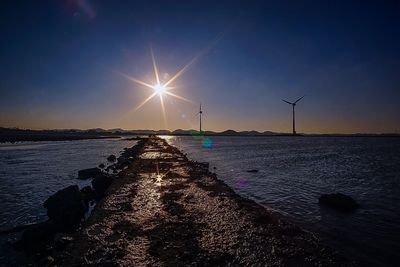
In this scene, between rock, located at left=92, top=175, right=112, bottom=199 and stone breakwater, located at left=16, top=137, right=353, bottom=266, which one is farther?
rock, located at left=92, top=175, right=112, bottom=199

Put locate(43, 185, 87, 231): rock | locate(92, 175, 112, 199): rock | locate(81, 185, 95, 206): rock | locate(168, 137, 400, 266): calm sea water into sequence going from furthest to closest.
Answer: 1. locate(92, 175, 112, 199): rock
2. locate(81, 185, 95, 206): rock
3. locate(43, 185, 87, 231): rock
4. locate(168, 137, 400, 266): calm sea water

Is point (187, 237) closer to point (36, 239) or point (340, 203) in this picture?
point (36, 239)

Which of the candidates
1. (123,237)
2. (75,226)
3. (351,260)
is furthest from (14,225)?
(351,260)

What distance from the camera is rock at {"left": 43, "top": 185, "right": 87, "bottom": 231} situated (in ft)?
46.1

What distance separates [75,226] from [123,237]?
17.2 ft

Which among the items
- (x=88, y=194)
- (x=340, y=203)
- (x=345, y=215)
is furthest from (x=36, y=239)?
(x=340, y=203)

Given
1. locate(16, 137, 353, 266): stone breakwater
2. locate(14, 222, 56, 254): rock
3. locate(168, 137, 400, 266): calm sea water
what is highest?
locate(16, 137, 353, 266): stone breakwater

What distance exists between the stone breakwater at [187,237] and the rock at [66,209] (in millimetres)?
1298

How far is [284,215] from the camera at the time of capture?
15.5m

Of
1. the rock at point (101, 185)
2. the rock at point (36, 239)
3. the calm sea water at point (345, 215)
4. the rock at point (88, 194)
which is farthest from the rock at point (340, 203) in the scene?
the rock at point (88, 194)

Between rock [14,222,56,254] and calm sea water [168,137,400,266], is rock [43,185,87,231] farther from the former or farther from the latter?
calm sea water [168,137,400,266]

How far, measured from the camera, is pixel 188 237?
1048 centimetres

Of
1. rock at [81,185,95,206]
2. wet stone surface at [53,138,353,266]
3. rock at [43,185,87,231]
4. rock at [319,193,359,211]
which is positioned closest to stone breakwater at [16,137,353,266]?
wet stone surface at [53,138,353,266]

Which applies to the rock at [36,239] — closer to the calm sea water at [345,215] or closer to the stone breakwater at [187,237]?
the stone breakwater at [187,237]
